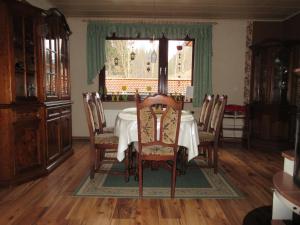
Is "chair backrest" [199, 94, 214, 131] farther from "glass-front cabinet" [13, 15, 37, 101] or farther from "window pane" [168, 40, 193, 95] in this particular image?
"glass-front cabinet" [13, 15, 37, 101]

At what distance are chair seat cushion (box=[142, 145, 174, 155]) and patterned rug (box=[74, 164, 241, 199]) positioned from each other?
1.45 feet

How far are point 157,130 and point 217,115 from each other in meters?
0.98

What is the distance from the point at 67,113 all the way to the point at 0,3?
181cm

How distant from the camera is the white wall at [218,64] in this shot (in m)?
5.12

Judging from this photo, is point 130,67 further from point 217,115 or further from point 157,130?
point 157,130

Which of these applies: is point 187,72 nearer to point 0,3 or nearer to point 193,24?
point 193,24

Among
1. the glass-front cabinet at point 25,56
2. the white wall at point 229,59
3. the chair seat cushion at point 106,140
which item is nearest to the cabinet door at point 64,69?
the glass-front cabinet at point 25,56

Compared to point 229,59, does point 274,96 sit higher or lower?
lower

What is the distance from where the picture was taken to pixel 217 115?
315 centimetres

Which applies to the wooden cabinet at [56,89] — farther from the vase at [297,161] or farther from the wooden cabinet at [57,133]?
the vase at [297,161]

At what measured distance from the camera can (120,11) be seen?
4.63 meters

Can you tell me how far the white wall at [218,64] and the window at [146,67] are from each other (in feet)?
1.16

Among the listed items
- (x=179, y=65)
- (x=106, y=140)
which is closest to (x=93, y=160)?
(x=106, y=140)

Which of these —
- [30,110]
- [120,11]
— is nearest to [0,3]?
[30,110]
